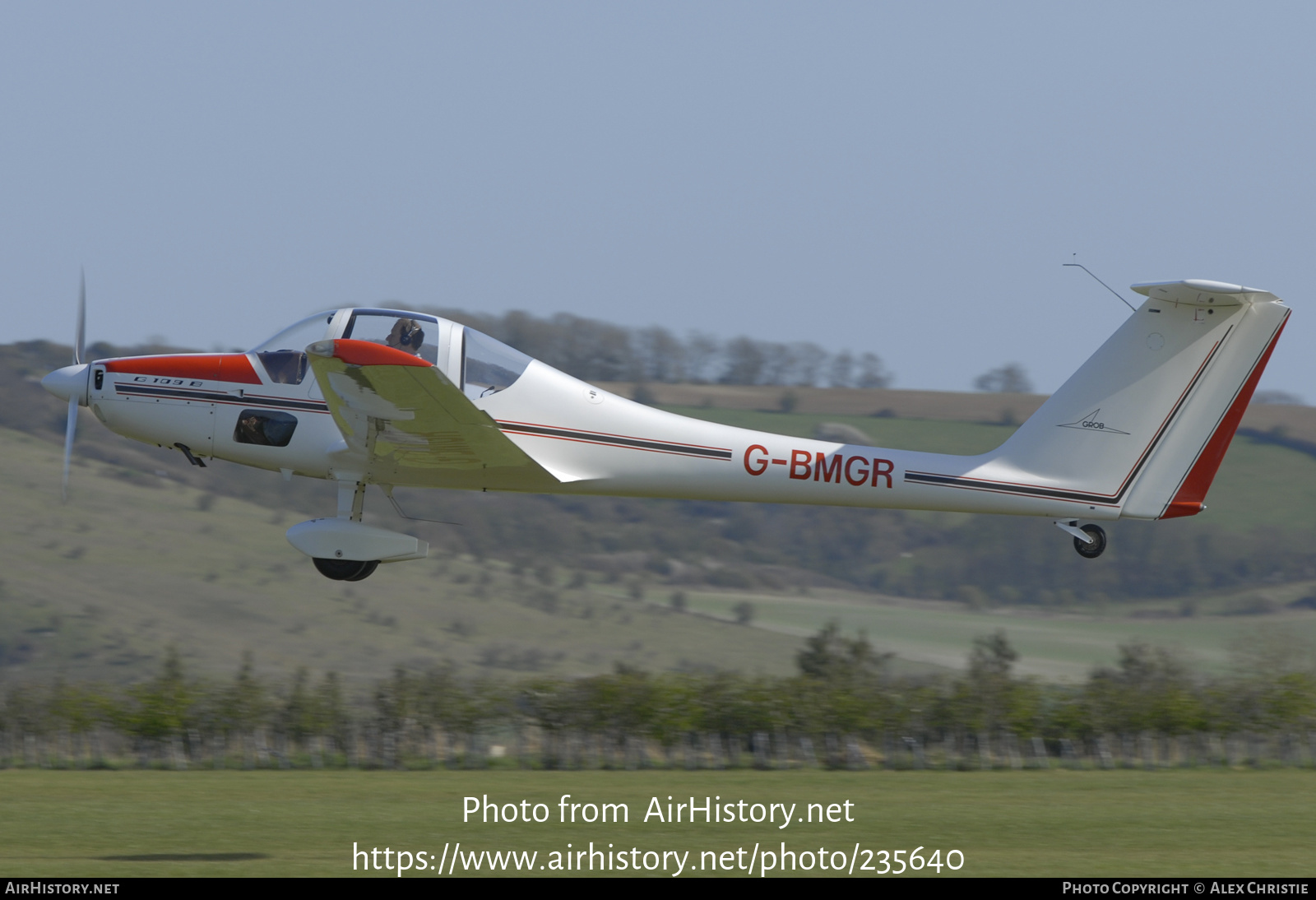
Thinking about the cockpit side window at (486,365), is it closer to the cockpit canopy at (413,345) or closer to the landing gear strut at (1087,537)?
the cockpit canopy at (413,345)

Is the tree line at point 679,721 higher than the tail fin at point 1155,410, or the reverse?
the tail fin at point 1155,410

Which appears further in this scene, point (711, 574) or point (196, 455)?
point (711, 574)

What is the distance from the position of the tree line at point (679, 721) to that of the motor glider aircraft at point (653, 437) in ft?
90.2

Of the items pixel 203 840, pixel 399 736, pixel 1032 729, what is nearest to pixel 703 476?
pixel 203 840

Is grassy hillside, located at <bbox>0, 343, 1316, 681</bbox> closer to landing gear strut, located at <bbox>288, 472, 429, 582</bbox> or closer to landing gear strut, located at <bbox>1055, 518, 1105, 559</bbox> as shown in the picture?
landing gear strut, located at <bbox>288, 472, 429, 582</bbox>

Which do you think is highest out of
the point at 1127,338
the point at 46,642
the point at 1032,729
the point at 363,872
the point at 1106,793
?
the point at 1127,338

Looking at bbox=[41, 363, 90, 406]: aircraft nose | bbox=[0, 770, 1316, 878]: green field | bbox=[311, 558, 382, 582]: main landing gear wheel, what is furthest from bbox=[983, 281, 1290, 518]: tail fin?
bbox=[41, 363, 90, 406]: aircraft nose

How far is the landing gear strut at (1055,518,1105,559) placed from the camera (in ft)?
39.4

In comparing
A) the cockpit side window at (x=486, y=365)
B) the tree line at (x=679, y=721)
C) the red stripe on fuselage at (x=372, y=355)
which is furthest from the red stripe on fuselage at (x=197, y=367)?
the tree line at (x=679, y=721)

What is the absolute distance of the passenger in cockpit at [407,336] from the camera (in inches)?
463

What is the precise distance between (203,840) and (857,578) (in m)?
54.4

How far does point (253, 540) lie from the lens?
63188 mm

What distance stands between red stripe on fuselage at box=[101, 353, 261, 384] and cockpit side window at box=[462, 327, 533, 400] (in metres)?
1.85
